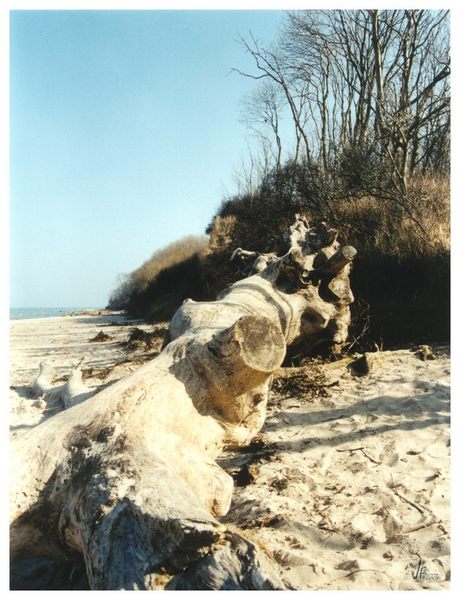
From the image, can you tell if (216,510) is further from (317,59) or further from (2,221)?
(317,59)

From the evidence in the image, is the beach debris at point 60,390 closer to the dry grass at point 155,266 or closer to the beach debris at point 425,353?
the beach debris at point 425,353

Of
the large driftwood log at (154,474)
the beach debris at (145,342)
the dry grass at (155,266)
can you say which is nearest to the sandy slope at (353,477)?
the large driftwood log at (154,474)

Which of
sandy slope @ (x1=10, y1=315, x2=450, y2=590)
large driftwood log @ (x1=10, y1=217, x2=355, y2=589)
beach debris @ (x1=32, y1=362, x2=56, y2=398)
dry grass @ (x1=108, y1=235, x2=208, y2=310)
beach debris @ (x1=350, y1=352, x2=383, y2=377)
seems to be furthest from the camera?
dry grass @ (x1=108, y1=235, x2=208, y2=310)

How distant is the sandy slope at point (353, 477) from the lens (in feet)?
7.31

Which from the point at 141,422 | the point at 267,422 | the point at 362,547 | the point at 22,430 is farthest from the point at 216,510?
the point at 22,430

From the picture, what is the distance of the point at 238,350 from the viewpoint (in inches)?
107

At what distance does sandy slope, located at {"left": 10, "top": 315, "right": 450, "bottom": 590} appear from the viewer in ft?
7.31
